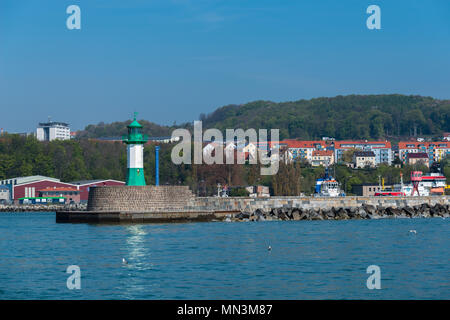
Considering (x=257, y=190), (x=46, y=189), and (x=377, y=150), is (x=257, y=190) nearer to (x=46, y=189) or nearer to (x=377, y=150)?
(x=46, y=189)

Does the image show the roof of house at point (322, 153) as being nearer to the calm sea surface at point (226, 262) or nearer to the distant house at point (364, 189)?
the distant house at point (364, 189)

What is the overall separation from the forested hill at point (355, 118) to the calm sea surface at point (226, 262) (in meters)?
124

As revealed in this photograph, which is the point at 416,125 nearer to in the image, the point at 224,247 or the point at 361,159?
the point at 361,159

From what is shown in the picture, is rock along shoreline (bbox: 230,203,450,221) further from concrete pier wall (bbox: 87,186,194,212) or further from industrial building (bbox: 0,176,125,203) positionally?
industrial building (bbox: 0,176,125,203)

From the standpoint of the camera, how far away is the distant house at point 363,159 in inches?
4648

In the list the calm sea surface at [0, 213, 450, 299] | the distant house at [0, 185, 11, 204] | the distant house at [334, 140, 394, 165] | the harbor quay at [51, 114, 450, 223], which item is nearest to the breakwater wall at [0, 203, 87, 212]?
the distant house at [0, 185, 11, 204]

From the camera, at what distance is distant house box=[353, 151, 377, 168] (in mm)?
118062

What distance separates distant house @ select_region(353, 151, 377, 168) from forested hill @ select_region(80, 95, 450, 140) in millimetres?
37709

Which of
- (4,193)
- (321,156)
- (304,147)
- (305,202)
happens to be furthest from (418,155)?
(305,202)

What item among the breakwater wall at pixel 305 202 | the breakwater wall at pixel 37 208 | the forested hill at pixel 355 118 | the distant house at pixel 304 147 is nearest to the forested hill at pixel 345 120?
the forested hill at pixel 355 118

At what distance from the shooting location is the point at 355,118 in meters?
164

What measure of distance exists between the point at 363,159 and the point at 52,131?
318ft

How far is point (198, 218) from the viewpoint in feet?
138
